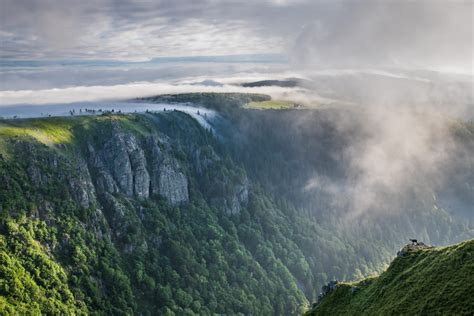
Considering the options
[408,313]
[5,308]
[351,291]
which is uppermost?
[408,313]

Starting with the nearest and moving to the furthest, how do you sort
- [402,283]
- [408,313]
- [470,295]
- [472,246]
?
[470,295], [408,313], [472,246], [402,283]

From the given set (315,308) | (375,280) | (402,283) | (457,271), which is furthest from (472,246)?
(315,308)

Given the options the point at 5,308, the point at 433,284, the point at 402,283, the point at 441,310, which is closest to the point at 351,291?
the point at 402,283

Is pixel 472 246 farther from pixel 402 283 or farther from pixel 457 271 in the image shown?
pixel 402 283

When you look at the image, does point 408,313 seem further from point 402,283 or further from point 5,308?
point 5,308

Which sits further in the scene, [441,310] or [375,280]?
[375,280]

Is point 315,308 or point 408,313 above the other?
point 408,313

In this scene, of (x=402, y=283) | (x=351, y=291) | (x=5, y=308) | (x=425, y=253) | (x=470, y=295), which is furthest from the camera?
(x=5, y=308)
